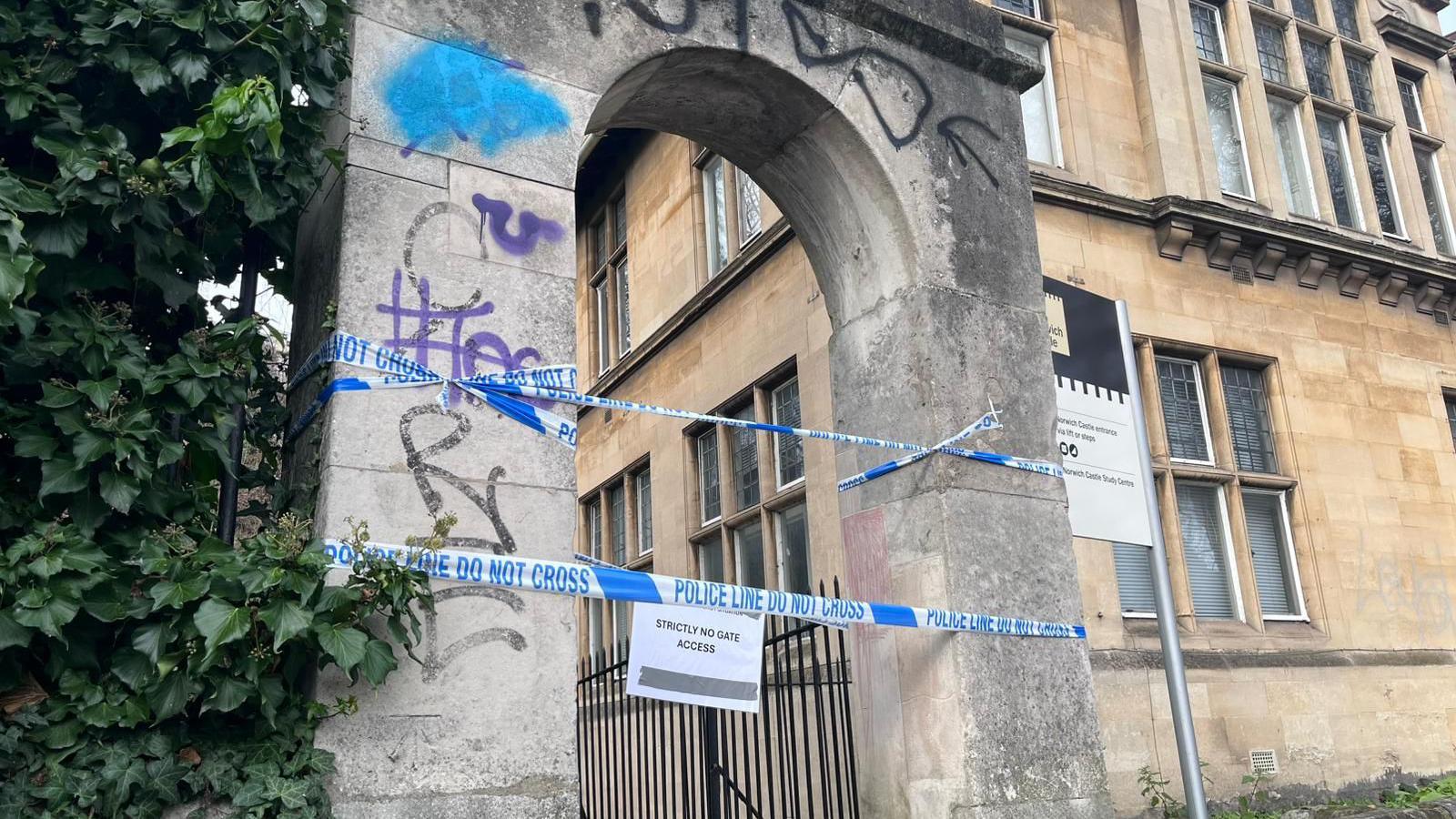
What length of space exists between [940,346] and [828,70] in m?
1.46

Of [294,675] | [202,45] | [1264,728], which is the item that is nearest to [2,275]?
[202,45]

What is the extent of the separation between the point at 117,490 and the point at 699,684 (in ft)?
7.71

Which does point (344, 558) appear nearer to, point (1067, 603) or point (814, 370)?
point (1067, 603)

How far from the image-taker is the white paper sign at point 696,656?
482 centimetres

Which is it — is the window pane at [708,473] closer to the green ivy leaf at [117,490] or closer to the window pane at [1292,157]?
the window pane at [1292,157]

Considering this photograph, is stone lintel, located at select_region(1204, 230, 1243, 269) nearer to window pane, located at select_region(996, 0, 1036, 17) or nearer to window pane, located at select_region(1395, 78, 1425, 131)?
window pane, located at select_region(996, 0, 1036, 17)

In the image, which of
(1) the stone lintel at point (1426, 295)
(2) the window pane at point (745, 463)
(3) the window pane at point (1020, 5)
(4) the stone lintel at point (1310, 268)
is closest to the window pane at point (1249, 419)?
(4) the stone lintel at point (1310, 268)

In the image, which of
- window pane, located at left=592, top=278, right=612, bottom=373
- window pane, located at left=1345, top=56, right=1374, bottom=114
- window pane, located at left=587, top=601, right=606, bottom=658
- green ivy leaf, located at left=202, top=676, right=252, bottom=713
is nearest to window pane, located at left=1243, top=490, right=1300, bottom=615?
window pane, located at left=1345, top=56, right=1374, bottom=114

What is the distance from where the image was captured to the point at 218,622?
3514 millimetres

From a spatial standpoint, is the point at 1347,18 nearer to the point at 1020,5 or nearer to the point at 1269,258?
the point at 1269,258

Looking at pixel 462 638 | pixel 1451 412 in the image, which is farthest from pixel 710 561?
pixel 1451 412

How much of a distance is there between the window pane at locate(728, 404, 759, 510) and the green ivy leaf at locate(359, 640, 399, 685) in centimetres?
704

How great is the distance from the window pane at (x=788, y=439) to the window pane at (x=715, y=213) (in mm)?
2065

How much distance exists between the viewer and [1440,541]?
11.0 m
